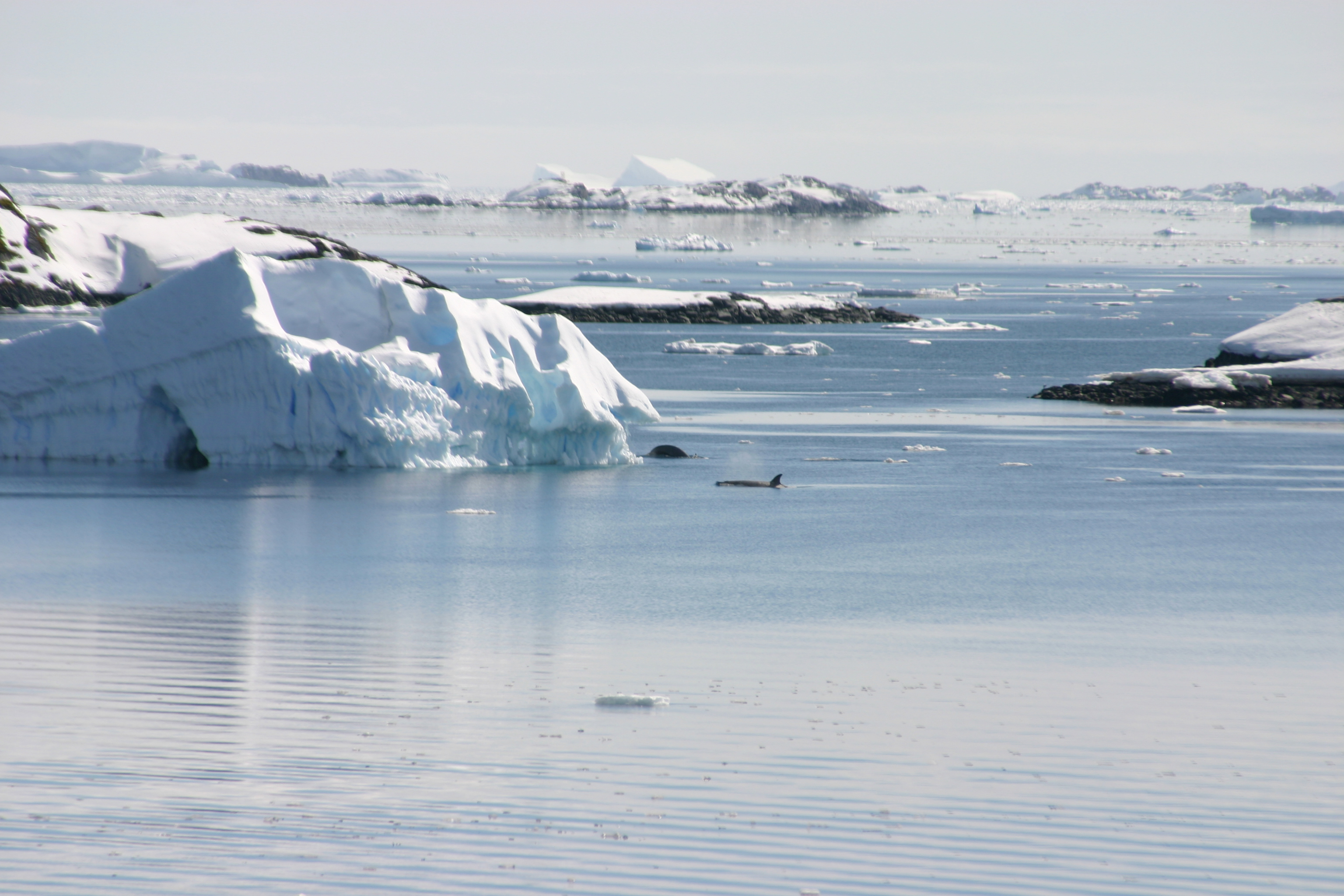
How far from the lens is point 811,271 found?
6775cm

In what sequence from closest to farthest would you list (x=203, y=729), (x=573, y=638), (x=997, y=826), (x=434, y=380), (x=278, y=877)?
1. (x=278, y=877)
2. (x=997, y=826)
3. (x=203, y=729)
4. (x=573, y=638)
5. (x=434, y=380)

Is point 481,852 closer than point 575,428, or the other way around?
point 481,852

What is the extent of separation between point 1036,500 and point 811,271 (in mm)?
53879

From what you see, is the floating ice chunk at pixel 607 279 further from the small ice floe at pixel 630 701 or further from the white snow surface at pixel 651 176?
the white snow surface at pixel 651 176

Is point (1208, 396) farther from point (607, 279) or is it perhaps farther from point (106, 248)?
point (607, 279)

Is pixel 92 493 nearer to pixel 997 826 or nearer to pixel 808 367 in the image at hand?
pixel 997 826

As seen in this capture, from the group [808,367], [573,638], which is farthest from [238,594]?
[808,367]

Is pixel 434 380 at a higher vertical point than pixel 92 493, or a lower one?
Result: higher

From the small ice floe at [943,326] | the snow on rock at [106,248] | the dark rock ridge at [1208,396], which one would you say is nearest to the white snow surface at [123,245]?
the snow on rock at [106,248]

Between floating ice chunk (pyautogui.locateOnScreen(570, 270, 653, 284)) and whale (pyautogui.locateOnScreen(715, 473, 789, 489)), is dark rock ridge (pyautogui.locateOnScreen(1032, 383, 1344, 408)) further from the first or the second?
floating ice chunk (pyautogui.locateOnScreen(570, 270, 653, 284))

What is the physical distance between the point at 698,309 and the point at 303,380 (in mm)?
26326

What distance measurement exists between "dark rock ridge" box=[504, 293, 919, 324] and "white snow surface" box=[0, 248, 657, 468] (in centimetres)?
2233

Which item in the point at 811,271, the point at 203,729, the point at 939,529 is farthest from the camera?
the point at 811,271

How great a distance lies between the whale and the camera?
1509 centimetres
